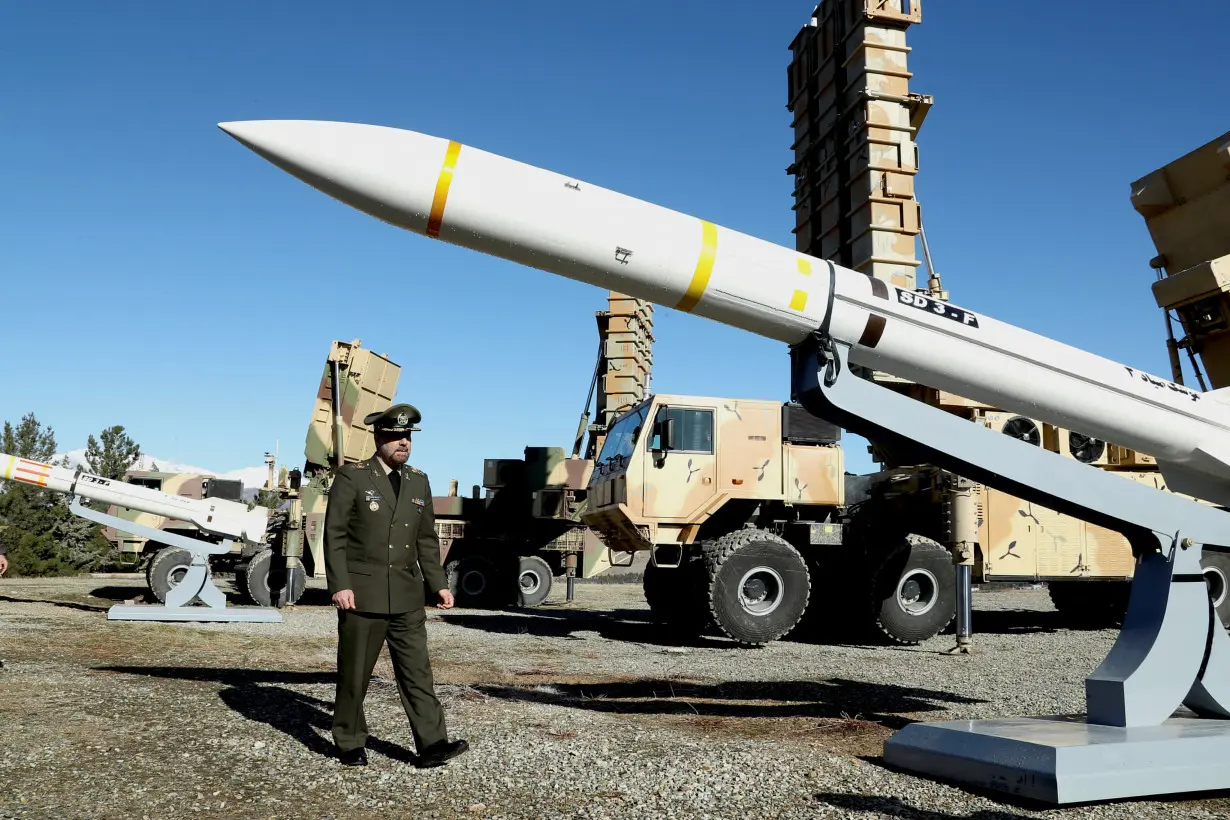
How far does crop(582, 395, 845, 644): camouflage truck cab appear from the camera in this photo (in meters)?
9.48

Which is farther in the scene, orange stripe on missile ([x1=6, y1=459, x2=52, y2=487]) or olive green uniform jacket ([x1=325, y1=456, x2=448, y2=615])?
orange stripe on missile ([x1=6, y1=459, x2=52, y2=487])

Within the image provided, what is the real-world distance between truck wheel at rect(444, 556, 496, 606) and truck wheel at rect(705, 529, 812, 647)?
6.40 metres

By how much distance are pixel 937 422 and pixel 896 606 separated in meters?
5.43

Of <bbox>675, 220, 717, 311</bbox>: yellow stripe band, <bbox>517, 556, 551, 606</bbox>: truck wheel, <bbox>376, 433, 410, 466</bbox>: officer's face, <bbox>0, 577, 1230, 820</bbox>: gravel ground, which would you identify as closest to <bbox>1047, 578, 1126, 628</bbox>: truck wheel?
<bbox>0, 577, 1230, 820</bbox>: gravel ground

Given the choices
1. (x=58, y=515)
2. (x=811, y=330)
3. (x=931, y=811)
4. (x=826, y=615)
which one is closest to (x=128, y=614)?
(x=826, y=615)

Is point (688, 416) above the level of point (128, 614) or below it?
above

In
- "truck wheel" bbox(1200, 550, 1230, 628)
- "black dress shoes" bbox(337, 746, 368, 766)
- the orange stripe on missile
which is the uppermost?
the orange stripe on missile

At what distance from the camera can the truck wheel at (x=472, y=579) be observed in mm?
15086

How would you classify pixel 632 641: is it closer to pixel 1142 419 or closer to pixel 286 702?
pixel 286 702

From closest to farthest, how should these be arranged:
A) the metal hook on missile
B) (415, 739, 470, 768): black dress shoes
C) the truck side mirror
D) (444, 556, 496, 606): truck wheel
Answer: (415, 739, 470, 768): black dress shoes
the metal hook on missile
the truck side mirror
(444, 556, 496, 606): truck wheel

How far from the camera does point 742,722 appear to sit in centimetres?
570

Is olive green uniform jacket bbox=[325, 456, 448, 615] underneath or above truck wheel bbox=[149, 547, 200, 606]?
above

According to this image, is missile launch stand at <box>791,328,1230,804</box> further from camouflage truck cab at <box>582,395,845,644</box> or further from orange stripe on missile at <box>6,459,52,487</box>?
orange stripe on missile at <box>6,459,52,487</box>

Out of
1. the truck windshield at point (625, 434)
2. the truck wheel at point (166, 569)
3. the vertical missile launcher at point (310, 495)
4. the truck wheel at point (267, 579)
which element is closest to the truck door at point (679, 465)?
the truck windshield at point (625, 434)
